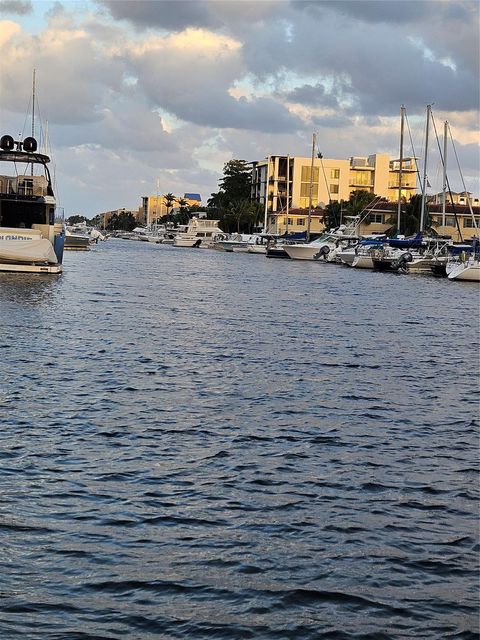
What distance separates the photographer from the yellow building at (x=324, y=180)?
515 feet

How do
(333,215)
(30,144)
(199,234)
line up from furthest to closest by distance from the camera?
(199,234) → (333,215) → (30,144)

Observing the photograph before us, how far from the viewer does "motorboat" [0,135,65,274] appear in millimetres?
42875

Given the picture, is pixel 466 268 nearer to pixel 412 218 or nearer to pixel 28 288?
pixel 28 288

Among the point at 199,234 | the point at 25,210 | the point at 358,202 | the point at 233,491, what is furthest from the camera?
the point at 199,234

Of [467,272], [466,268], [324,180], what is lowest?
[467,272]

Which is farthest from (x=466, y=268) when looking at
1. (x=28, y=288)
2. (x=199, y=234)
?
(x=199, y=234)

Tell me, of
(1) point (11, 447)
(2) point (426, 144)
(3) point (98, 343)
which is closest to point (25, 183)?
(3) point (98, 343)

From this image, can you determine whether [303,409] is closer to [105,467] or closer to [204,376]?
[204,376]

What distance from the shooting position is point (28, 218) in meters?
45.8

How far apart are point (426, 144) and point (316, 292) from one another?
146 feet

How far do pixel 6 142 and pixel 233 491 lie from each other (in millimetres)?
38814

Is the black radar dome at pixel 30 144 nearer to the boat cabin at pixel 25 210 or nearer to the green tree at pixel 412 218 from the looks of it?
the boat cabin at pixel 25 210

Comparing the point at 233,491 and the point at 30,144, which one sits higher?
the point at 30,144

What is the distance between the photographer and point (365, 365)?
2205 cm
